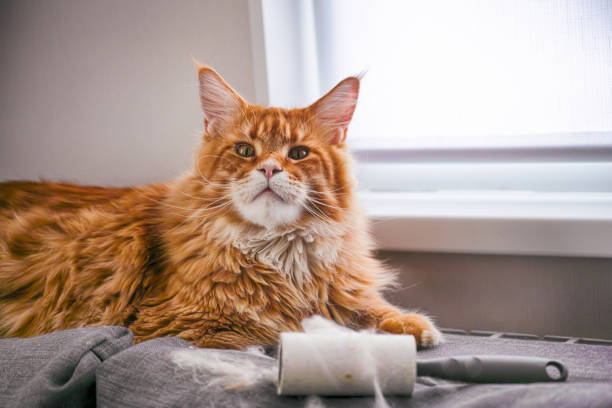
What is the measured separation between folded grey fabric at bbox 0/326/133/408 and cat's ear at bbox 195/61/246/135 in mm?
457

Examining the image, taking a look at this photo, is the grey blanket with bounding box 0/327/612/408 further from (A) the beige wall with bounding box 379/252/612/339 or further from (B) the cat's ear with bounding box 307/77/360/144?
(B) the cat's ear with bounding box 307/77/360/144

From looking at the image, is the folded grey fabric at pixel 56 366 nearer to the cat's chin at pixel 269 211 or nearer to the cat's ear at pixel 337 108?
the cat's chin at pixel 269 211

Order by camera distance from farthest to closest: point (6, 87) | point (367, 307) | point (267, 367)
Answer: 1. point (6, 87)
2. point (367, 307)
3. point (267, 367)

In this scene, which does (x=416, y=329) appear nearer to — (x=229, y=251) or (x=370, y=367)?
(x=370, y=367)

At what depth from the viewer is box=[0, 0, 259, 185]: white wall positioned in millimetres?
1453

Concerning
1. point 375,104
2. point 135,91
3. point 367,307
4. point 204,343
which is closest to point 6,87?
point 135,91

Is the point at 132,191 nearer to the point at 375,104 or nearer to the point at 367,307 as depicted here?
the point at 367,307

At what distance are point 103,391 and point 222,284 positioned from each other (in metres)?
0.27

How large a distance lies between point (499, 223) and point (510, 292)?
0.19m

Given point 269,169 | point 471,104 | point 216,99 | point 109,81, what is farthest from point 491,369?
point 109,81

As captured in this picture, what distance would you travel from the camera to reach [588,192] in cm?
133

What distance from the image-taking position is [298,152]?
0.98 metres

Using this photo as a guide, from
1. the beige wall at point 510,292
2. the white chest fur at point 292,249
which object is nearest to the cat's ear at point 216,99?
the white chest fur at point 292,249

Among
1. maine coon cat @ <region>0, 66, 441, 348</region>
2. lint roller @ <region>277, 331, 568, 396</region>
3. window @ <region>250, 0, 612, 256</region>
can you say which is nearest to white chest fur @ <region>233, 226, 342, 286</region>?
maine coon cat @ <region>0, 66, 441, 348</region>
